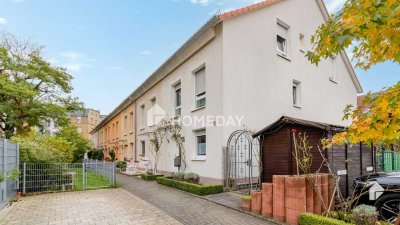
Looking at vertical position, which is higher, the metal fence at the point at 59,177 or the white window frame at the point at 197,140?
the white window frame at the point at 197,140

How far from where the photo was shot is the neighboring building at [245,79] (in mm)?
11109

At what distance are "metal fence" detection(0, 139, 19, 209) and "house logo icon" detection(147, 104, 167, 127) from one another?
8.66 m

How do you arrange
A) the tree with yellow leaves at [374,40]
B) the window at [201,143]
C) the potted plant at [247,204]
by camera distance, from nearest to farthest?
1. the tree with yellow leaves at [374,40]
2. the potted plant at [247,204]
3. the window at [201,143]

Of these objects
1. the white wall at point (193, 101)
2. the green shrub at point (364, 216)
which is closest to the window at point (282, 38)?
the white wall at point (193, 101)

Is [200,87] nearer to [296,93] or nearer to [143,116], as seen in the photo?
[296,93]

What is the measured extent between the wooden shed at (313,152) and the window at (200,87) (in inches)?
174

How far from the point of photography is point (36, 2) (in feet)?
36.0

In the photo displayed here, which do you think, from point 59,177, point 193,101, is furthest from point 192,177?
point 59,177

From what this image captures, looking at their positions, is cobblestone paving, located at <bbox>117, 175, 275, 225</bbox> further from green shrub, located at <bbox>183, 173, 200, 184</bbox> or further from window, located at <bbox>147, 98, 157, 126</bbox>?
window, located at <bbox>147, 98, 157, 126</bbox>

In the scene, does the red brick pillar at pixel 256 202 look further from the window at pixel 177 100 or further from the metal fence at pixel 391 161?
the metal fence at pixel 391 161

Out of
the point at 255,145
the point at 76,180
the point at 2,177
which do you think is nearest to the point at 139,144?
the point at 76,180

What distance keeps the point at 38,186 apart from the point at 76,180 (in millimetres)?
1436

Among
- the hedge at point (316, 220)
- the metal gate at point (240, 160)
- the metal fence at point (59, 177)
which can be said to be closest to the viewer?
the hedge at point (316, 220)

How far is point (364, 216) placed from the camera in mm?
4980
